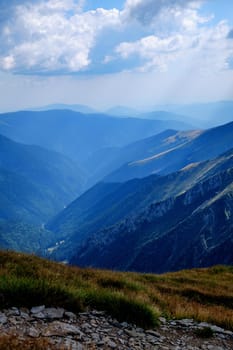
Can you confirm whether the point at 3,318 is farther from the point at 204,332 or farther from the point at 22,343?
the point at 204,332

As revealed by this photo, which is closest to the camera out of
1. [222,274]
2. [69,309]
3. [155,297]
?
[69,309]

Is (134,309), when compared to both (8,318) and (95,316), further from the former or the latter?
(8,318)

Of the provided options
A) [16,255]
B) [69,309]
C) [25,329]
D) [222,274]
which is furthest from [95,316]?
[222,274]

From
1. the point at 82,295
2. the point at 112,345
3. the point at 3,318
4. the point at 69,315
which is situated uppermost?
the point at 82,295

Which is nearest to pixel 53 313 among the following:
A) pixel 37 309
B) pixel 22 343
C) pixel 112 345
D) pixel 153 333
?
pixel 37 309

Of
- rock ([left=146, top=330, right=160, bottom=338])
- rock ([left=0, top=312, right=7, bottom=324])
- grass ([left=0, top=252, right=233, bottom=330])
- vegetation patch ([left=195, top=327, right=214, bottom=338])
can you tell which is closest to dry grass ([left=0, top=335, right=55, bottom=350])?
rock ([left=0, top=312, right=7, bottom=324])

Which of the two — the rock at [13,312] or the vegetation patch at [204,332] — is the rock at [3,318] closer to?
the rock at [13,312]

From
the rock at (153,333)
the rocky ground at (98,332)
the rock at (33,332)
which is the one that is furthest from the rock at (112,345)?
the rock at (33,332)

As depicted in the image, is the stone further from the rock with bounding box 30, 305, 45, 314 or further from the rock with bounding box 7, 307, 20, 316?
the rock with bounding box 7, 307, 20, 316
